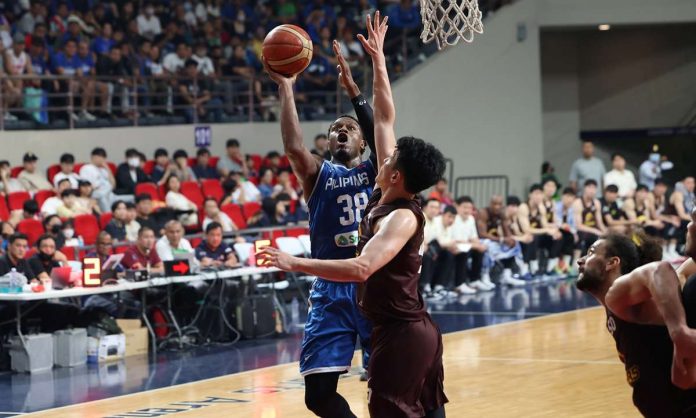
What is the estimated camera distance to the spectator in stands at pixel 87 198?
14.8m

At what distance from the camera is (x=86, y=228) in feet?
46.9

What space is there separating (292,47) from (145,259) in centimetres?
661

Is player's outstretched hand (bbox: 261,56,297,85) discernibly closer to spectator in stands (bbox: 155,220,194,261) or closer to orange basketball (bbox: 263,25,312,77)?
orange basketball (bbox: 263,25,312,77)

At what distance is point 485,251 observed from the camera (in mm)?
17031

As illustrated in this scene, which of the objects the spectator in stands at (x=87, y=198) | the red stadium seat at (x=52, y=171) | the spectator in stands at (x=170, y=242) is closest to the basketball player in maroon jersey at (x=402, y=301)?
the spectator in stands at (x=170, y=242)

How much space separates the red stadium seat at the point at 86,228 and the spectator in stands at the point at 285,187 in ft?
10.2


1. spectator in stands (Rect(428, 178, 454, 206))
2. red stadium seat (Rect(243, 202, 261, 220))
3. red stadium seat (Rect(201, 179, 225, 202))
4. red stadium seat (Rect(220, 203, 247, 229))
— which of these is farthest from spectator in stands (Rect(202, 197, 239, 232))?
spectator in stands (Rect(428, 178, 454, 206))

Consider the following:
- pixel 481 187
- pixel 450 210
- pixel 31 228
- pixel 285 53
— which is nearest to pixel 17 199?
pixel 31 228

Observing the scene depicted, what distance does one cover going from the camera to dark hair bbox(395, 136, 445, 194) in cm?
511

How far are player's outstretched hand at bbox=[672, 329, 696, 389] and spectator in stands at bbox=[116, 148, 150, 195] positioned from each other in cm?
1243

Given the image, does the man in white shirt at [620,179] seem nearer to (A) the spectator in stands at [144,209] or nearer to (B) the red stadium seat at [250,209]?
(B) the red stadium seat at [250,209]

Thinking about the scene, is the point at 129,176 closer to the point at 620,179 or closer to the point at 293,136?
the point at 620,179

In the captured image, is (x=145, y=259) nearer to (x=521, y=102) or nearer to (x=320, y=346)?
(x=320, y=346)

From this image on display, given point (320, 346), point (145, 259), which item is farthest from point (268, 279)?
point (320, 346)
